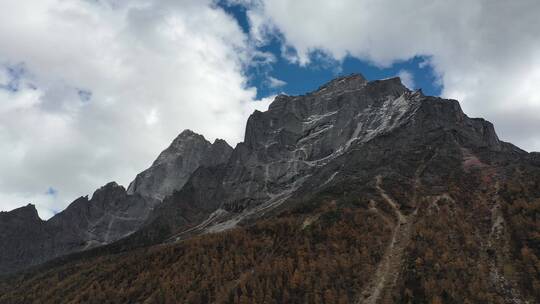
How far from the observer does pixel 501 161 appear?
162 m

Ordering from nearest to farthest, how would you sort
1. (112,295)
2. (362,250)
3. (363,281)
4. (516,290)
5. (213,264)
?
(516,290)
(363,281)
(362,250)
(213,264)
(112,295)

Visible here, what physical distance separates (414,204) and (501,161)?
56049 mm

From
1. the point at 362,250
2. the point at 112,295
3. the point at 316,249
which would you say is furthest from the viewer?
the point at 112,295

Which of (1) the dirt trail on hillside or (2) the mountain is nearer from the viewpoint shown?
(1) the dirt trail on hillside

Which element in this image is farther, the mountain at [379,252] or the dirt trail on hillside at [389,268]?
the mountain at [379,252]

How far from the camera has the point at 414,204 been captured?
12694cm

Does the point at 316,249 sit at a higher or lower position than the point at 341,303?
higher

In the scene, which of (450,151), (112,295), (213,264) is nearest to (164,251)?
(112,295)

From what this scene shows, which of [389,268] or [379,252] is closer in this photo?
[389,268]

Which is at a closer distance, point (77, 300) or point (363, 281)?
point (363, 281)

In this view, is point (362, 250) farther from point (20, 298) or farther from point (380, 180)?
point (20, 298)

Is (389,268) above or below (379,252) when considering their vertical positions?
below

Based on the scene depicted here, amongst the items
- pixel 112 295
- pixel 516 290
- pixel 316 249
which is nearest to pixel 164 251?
pixel 112 295

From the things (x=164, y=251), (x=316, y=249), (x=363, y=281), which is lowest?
(x=363, y=281)
